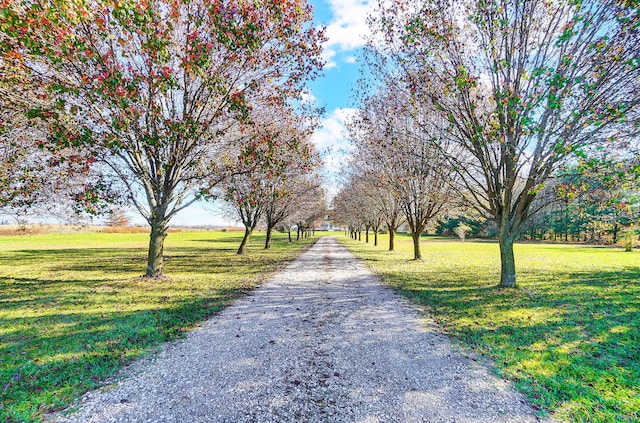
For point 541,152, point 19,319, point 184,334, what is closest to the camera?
point 184,334

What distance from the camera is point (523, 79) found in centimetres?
934

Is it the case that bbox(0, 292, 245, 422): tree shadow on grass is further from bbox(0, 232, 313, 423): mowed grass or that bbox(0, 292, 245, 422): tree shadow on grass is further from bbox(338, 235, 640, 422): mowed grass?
bbox(338, 235, 640, 422): mowed grass

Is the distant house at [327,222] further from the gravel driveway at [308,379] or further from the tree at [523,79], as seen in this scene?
the gravel driveway at [308,379]

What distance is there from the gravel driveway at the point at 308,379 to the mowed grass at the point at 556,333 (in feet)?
1.86

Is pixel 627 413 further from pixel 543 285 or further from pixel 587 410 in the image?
pixel 543 285

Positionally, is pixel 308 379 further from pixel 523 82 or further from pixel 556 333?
pixel 523 82

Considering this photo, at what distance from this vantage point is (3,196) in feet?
35.5

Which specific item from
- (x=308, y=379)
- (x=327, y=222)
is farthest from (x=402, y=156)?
(x=327, y=222)

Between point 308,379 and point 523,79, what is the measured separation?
34.7 ft

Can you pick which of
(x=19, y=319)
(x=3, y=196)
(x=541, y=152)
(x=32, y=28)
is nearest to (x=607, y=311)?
(x=541, y=152)

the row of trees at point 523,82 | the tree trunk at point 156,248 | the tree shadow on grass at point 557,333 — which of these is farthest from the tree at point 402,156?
the tree trunk at point 156,248

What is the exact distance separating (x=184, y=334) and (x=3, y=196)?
10.6 m

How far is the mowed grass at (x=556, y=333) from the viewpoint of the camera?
3771mm

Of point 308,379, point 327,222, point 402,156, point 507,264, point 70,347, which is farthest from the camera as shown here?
point 327,222
